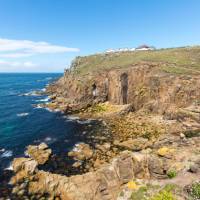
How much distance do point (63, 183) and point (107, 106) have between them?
5470 centimetres

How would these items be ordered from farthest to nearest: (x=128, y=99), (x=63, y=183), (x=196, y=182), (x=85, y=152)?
(x=128, y=99) < (x=85, y=152) < (x=63, y=183) < (x=196, y=182)

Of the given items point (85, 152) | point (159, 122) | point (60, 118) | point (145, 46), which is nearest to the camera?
point (85, 152)

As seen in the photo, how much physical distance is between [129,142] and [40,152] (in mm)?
20565

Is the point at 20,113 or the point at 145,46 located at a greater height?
the point at 145,46

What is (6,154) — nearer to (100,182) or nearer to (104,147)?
(104,147)

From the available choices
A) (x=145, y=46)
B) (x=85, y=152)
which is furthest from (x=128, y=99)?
(x=145, y=46)

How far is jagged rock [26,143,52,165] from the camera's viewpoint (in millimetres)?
53719

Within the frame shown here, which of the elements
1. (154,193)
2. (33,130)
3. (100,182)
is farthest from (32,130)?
(154,193)

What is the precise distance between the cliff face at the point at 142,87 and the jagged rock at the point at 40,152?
113 feet

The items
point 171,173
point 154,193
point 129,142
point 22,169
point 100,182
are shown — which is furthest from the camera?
point 129,142

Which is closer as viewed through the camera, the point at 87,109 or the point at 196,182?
the point at 196,182

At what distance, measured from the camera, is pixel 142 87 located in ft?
291

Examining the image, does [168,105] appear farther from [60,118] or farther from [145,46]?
[145,46]

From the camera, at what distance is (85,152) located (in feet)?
186
